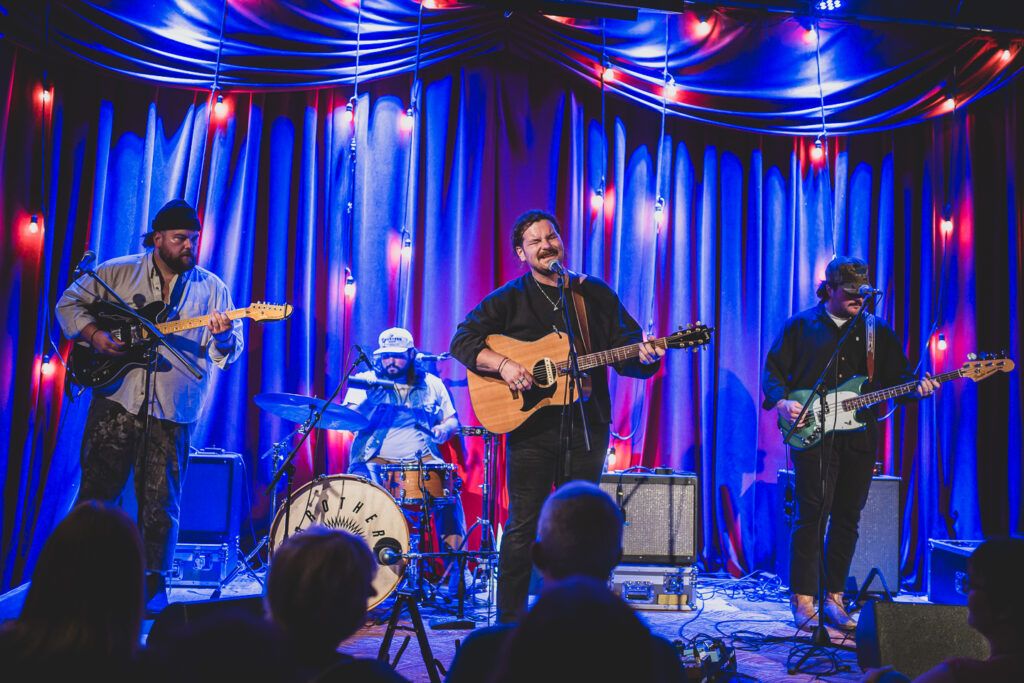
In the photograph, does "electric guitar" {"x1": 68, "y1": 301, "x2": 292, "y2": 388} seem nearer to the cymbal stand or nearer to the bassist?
the cymbal stand

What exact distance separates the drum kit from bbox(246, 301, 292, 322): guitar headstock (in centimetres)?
54

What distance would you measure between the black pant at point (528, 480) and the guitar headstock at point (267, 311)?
1834 mm

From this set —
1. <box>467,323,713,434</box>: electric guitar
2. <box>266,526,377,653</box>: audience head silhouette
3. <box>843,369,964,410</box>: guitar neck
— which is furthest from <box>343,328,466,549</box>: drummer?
<box>266,526,377,653</box>: audience head silhouette

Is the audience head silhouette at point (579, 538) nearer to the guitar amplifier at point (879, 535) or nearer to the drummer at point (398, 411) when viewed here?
the drummer at point (398, 411)

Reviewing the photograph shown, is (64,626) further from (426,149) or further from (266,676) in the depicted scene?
(426,149)

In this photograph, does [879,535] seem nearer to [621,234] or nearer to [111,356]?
[621,234]

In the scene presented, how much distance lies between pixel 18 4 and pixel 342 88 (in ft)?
7.95

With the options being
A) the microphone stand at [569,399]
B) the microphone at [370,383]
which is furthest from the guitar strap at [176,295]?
the microphone stand at [569,399]

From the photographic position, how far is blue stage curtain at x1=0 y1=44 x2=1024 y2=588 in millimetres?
6973

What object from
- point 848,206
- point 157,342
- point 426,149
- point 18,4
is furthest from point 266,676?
point 848,206

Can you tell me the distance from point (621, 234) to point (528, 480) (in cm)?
357

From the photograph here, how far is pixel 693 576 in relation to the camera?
629 centimetres

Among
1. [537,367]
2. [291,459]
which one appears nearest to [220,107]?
[291,459]

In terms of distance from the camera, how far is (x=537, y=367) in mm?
4734
